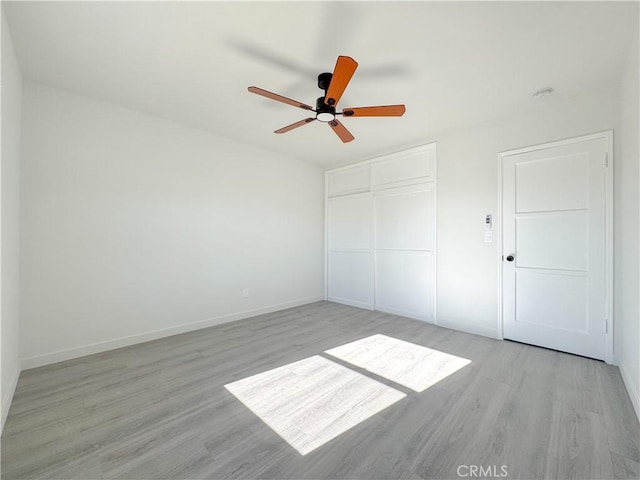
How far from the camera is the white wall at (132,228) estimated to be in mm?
2572

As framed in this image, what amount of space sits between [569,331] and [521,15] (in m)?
2.86

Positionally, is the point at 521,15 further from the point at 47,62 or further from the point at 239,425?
the point at 47,62

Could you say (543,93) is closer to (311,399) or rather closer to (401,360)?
(401,360)

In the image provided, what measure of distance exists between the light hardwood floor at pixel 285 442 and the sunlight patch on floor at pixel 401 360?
10 cm

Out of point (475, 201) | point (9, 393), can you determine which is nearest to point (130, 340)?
point (9, 393)

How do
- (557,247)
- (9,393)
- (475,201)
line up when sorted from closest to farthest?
(9,393) < (557,247) < (475,201)

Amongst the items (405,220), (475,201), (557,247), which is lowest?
(557,247)

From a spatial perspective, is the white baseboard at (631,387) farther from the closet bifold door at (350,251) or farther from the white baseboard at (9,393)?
the white baseboard at (9,393)

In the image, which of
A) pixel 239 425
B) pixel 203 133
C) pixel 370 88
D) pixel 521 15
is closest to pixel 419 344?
pixel 239 425

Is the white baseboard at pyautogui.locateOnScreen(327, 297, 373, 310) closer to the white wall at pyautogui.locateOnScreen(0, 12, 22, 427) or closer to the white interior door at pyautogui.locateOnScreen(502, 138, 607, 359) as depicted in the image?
the white interior door at pyautogui.locateOnScreen(502, 138, 607, 359)

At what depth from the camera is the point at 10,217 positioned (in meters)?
2.07

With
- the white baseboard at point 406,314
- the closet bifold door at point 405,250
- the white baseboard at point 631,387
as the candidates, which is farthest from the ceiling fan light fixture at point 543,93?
the white baseboard at point 406,314

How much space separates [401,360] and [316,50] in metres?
2.79

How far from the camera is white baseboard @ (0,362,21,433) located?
5.88 feet
